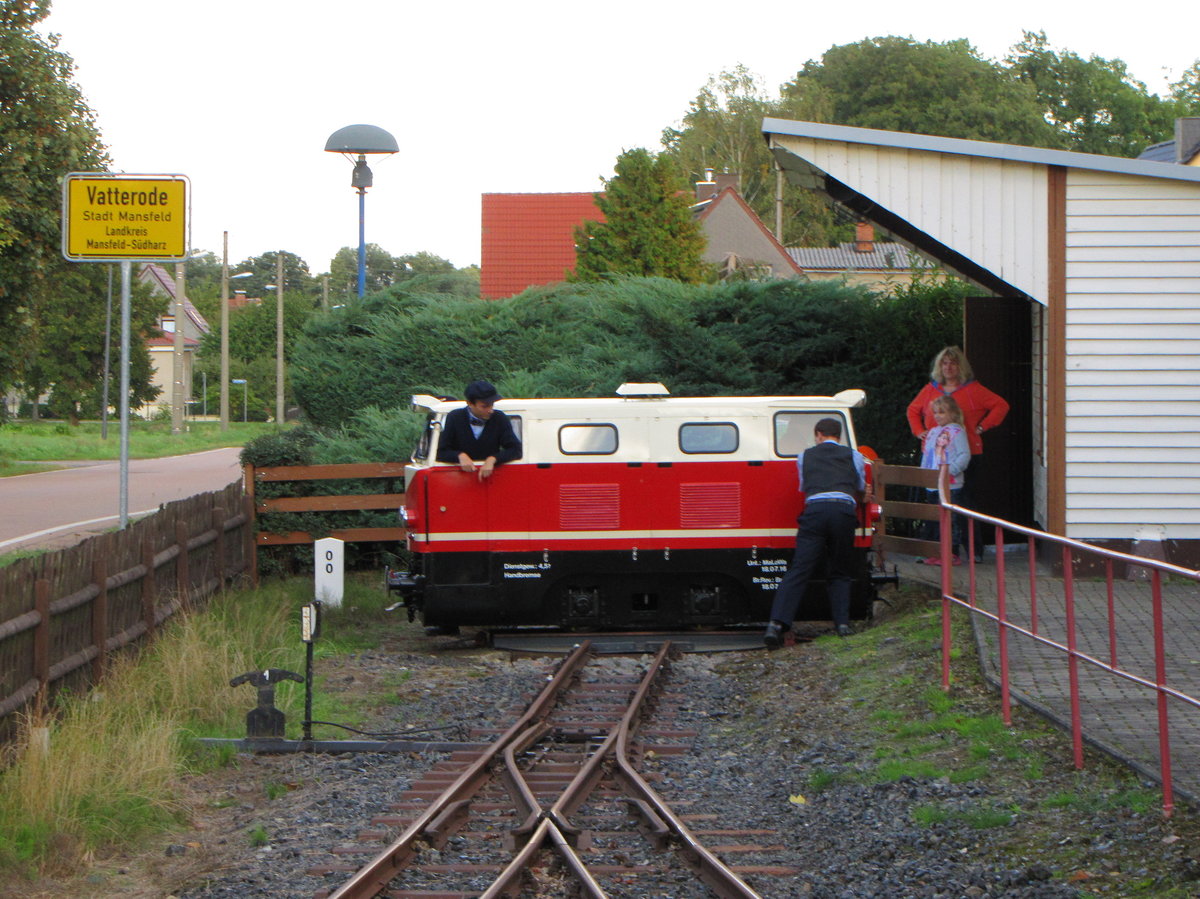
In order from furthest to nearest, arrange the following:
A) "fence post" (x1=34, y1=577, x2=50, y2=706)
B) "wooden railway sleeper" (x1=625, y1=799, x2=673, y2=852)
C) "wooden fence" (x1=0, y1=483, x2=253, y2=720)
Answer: "fence post" (x1=34, y1=577, x2=50, y2=706)
"wooden fence" (x1=0, y1=483, x2=253, y2=720)
"wooden railway sleeper" (x1=625, y1=799, x2=673, y2=852)

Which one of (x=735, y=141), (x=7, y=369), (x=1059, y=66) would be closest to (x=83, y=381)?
(x=735, y=141)

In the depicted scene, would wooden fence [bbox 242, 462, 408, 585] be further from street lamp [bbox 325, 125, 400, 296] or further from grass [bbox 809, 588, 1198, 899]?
street lamp [bbox 325, 125, 400, 296]

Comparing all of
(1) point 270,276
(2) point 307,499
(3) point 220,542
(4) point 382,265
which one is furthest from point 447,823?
(4) point 382,265

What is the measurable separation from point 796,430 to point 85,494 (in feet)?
61.2

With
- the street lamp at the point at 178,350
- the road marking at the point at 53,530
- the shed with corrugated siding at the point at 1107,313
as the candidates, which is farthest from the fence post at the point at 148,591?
the street lamp at the point at 178,350

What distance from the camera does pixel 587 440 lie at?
12336 mm

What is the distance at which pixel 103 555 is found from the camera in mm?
9719

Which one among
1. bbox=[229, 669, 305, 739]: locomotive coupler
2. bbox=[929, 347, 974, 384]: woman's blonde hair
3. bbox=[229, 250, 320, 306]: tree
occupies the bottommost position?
bbox=[229, 669, 305, 739]: locomotive coupler

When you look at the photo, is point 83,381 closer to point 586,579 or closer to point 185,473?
point 185,473

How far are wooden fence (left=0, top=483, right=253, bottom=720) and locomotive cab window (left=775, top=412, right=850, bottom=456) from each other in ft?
16.5

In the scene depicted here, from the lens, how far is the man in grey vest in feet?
37.8

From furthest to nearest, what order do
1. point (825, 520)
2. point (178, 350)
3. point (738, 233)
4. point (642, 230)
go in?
point (738, 233), point (178, 350), point (642, 230), point (825, 520)

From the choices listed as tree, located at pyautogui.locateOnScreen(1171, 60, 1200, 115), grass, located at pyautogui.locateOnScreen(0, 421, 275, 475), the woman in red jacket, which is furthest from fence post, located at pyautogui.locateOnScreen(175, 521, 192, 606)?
tree, located at pyautogui.locateOnScreen(1171, 60, 1200, 115)

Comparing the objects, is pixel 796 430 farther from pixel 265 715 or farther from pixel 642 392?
pixel 265 715
